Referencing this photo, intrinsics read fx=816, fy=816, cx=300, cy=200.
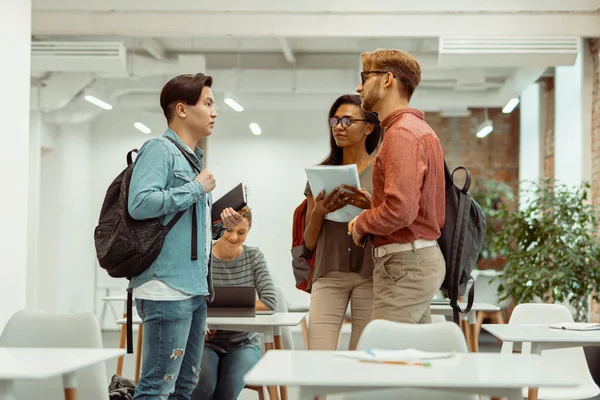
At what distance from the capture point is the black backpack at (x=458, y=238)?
2.84 metres

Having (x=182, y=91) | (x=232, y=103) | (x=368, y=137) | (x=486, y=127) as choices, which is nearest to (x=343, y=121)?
(x=368, y=137)

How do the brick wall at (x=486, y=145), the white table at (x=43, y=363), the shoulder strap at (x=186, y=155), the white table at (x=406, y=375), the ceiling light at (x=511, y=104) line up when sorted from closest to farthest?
1. the white table at (x=406, y=375)
2. the white table at (x=43, y=363)
3. the shoulder strap at (x=186, y=155)
4. the ceiling light at (x=511, y=104)
5. the brick wall at (x=486, y=145)

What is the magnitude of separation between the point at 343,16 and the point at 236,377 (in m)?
4.22

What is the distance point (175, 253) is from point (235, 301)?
1327 mm

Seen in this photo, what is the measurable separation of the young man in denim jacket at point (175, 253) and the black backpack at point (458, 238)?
2.76ft

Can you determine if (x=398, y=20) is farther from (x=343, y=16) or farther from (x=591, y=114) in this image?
(x=591, y=114)

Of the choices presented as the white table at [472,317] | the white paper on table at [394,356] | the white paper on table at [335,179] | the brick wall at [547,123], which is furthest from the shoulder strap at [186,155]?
the brick wall at [547,123]

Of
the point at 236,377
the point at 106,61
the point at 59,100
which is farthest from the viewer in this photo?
the point at 59,100

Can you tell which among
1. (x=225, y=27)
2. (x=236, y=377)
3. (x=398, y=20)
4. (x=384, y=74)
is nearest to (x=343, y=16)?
(x=398, y=20)

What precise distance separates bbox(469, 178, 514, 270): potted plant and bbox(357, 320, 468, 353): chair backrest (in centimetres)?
895

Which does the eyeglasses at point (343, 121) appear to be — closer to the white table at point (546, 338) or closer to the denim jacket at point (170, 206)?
the denim jacket at point (170, 206)

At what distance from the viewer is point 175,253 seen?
2.75 m

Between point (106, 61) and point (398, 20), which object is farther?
point (106, 61)

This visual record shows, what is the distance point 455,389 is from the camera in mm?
1824
